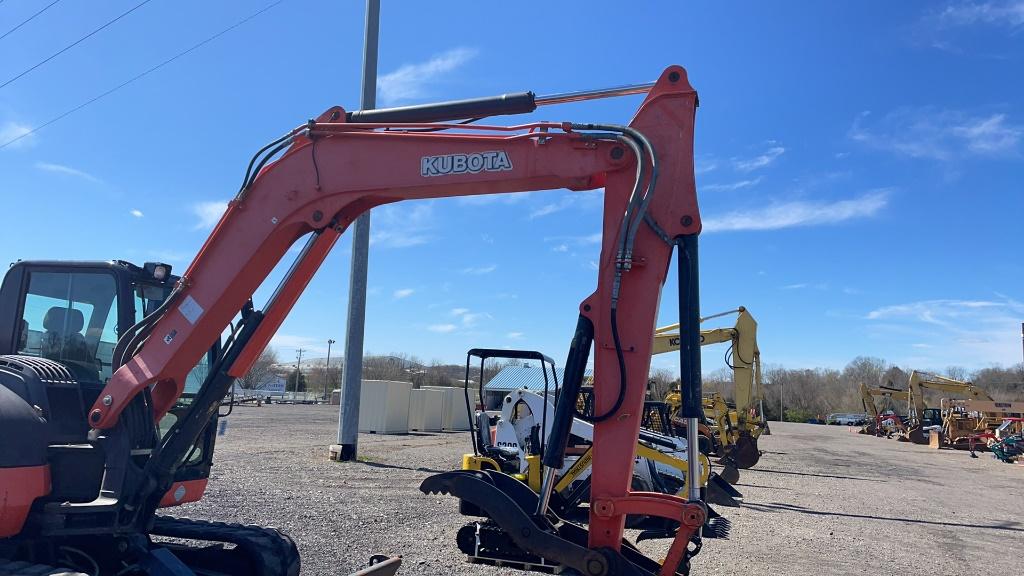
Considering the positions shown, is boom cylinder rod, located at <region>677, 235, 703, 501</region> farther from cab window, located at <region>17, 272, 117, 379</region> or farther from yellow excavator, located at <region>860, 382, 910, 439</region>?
yellow excavator, located at <region>860, 382, 910, 439</region>

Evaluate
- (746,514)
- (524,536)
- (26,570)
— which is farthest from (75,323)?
(746,514)

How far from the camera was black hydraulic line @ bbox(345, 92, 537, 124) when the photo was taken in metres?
5.07

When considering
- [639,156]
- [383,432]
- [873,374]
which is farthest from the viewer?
[873,374]

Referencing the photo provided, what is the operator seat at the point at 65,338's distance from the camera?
5262 mm

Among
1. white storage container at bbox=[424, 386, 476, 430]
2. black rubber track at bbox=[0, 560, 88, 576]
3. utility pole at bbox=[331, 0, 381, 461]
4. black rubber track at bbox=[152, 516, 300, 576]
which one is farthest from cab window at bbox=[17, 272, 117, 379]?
white storage container at bbox=[424, 386, 476, 430]

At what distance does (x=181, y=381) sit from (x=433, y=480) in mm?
1968

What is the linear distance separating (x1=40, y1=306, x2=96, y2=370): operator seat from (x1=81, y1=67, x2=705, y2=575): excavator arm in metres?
0.47

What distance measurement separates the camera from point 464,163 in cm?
498

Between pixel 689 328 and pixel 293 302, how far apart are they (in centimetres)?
293

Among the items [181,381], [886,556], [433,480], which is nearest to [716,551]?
[886,556]

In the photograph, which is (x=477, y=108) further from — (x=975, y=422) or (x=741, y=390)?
(x=975, y=422)

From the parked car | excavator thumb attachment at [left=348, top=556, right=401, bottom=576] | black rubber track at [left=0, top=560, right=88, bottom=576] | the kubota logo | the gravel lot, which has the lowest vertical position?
the parked car

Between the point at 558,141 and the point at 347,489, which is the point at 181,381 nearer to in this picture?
the point at 558,141

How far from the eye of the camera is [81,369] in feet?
17.2
